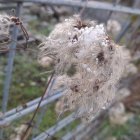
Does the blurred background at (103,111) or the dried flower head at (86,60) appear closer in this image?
the dried flower head at (86,60)

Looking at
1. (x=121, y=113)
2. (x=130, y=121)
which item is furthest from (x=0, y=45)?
(x=130, y=121)

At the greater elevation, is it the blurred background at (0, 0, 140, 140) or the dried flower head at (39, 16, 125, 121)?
the dried flower head at (39, 16, 125, 121)

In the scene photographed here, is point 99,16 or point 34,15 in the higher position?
point 99,16

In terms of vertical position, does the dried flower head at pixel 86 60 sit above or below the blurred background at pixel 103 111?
above

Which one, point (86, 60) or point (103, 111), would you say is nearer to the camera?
point (86, 60)

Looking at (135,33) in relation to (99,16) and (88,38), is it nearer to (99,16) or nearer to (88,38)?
(99,16)

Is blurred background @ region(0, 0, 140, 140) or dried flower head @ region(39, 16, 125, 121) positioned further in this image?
blurred background @ region(0, 0, 140, 140)

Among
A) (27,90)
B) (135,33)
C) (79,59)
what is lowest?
(27,90)

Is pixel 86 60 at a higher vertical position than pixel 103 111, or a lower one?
higher
